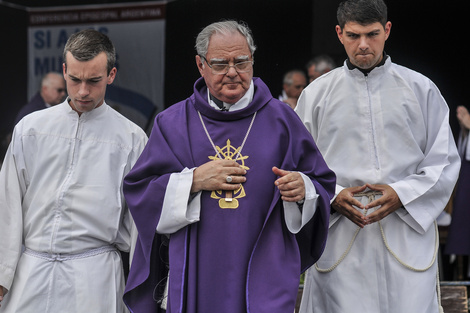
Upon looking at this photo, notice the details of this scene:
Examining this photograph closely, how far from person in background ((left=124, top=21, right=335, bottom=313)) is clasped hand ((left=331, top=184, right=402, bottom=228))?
437 mm

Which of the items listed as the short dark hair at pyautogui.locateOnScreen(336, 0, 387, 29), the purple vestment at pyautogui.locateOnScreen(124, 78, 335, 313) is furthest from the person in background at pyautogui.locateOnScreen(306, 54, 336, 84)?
the purple vestment at pyautogui.locateOnScreen(124, 78, 335, 313)

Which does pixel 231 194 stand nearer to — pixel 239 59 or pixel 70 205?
pixel 239 59

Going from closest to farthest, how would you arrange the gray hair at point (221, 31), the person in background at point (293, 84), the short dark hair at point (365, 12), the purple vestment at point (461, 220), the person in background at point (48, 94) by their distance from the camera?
the gray hair at point (221, 31), the short dark hair at point (365, 12), the person in background at point (293, 84), the purple vestment at point (461, 220), the person in background at point (48, 94)

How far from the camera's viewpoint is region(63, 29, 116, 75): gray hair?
16.0 feet

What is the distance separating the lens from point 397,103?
5.12 meters

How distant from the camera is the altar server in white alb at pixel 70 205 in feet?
16.0

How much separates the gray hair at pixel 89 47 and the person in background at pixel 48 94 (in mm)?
3477

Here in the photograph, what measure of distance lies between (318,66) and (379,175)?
295 cm

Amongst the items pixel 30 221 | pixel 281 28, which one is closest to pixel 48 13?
pixel 281 28

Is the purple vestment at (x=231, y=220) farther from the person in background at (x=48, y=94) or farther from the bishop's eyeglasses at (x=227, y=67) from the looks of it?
the person in background at (x=48, y=94)

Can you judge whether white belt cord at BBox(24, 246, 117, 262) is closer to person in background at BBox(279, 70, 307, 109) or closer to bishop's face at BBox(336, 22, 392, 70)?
bishop's face at BBox(336, 22, 392, 70)

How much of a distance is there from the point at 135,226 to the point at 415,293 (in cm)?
150

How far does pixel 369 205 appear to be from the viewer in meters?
4.94

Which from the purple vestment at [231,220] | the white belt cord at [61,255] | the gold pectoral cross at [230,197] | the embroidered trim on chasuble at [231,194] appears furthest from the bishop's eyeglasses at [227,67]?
the white belt cord at [61,255]
